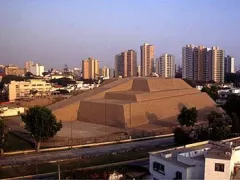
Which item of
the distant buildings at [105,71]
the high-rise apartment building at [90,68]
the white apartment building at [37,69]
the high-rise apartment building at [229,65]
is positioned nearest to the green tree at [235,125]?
the high-rise apartment building at [229,65]

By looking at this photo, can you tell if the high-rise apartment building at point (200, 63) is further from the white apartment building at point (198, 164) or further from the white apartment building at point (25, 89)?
the white apartment building at point (198, 164)

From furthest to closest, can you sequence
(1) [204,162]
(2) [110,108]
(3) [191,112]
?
1. (2) [110,108]
2. (3) [191,112]
3. (1) [204,162]

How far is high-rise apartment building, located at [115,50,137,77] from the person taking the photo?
75.3 m

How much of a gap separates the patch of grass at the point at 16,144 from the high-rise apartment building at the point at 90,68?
6905 cm

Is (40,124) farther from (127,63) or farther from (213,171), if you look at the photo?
(127,63)

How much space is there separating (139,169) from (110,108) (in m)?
13.6

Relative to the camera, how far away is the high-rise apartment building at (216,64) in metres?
64.5

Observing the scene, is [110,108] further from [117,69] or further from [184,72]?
[117,69]

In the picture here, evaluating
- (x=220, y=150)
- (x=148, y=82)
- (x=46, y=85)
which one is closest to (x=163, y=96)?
(x=148, y=82)

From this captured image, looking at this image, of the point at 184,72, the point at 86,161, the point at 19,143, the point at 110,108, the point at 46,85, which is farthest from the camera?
the point at 184,72

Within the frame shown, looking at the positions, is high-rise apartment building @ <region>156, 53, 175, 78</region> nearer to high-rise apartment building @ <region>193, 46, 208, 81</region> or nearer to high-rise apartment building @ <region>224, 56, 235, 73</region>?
high-rise apartment building @ <region>193, 46, 208, 81</region>

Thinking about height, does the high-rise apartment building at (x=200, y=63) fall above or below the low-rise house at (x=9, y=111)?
above

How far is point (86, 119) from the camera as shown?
30.9m

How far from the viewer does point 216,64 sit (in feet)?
215
